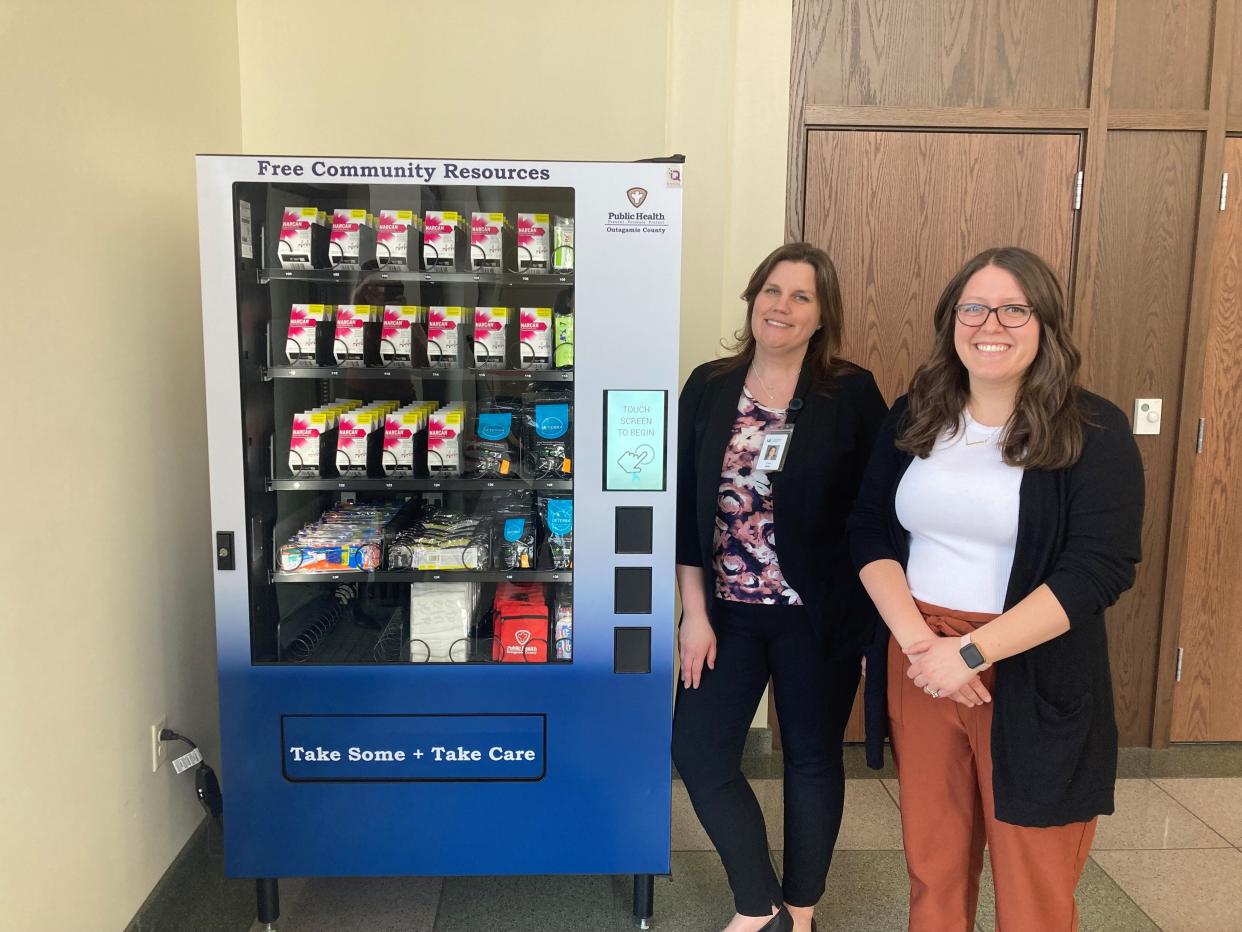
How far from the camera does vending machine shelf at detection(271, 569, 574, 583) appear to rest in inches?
81.6

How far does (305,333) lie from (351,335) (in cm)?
11

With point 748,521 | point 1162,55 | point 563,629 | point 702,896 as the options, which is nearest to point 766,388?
point 748,521

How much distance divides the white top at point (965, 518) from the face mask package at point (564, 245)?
2.93ft

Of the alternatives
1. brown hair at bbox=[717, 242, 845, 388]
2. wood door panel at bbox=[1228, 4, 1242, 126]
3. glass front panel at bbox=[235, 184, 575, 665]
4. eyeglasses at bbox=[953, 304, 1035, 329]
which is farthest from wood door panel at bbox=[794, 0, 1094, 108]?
eyeglasses at bbox=[953, 304, 1035, 329]

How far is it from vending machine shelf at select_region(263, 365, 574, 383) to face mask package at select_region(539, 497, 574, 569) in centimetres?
30

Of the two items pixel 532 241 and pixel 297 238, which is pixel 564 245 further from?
pixel 297 238

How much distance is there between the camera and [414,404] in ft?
7.31

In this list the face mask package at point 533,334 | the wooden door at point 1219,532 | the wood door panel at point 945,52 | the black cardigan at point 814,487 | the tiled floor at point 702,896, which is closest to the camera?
the black cardigan at point 814,487

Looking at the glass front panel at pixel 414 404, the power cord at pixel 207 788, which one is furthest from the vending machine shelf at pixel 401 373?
the power cord at pixel 207 788

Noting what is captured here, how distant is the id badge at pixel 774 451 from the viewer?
1.88 m

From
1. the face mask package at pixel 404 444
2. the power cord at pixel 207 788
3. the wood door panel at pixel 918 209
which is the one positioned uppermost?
the wood door panel at pixel 918 209

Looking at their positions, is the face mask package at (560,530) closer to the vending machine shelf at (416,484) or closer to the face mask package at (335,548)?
the vending machine shelf at (416,484)

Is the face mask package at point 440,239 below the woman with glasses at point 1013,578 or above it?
above

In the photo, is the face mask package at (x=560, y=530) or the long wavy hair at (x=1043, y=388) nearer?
the long wavy hair at (x=1043, y=388)
